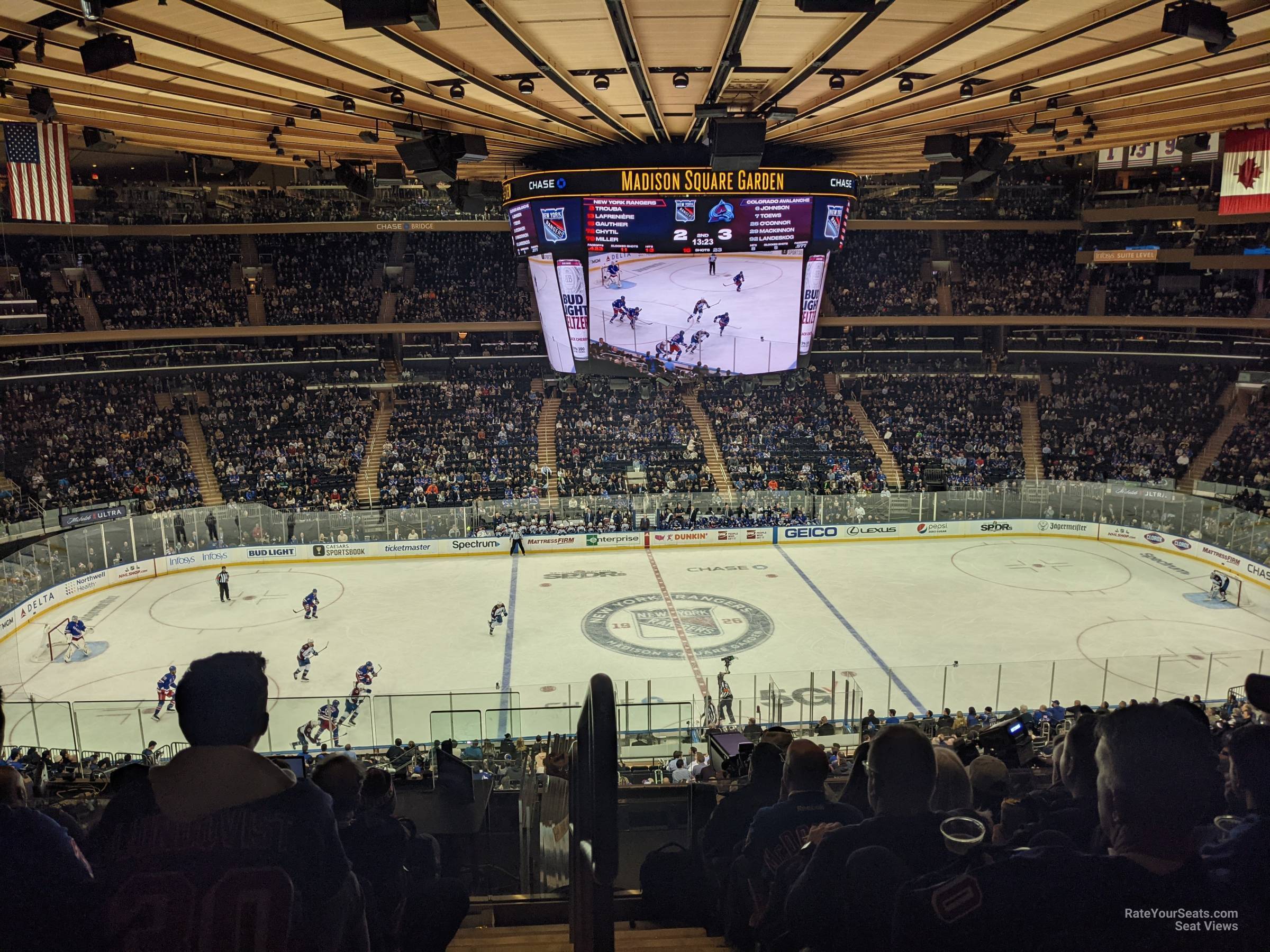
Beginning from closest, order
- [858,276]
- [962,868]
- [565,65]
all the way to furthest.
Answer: [962,868] < [565,65] < [858,276]

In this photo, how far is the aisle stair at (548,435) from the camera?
32500 mm

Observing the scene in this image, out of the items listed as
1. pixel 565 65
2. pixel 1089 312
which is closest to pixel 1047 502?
pixel 1089 312

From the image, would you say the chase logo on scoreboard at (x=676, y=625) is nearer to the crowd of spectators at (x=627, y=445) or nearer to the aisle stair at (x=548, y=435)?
the aisle stair at (x=548, y=435)

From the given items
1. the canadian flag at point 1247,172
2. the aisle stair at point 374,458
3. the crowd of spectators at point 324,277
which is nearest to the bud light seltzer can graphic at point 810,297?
the canadian flag at point 1247,172

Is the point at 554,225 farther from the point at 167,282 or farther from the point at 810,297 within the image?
the point at 167,282

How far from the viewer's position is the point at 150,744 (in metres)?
12.0

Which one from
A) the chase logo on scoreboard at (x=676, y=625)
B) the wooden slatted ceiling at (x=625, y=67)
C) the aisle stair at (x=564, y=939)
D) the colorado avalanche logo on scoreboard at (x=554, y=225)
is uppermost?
the wooden slatted ceiling at (x=625, y=67)

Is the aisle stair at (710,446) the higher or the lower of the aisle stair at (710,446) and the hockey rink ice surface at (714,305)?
the lower

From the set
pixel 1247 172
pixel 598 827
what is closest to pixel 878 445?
pixel 1247 172

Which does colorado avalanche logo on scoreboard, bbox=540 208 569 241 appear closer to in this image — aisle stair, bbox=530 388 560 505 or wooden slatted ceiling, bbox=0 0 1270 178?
wooden slatted ceiling, bbox=0 0 1270 178

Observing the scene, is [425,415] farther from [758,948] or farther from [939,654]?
[758,948]

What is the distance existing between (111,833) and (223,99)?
1124 cm

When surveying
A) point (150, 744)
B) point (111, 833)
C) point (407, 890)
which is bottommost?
point (150, 744)

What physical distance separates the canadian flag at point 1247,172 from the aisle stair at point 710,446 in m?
17.9
